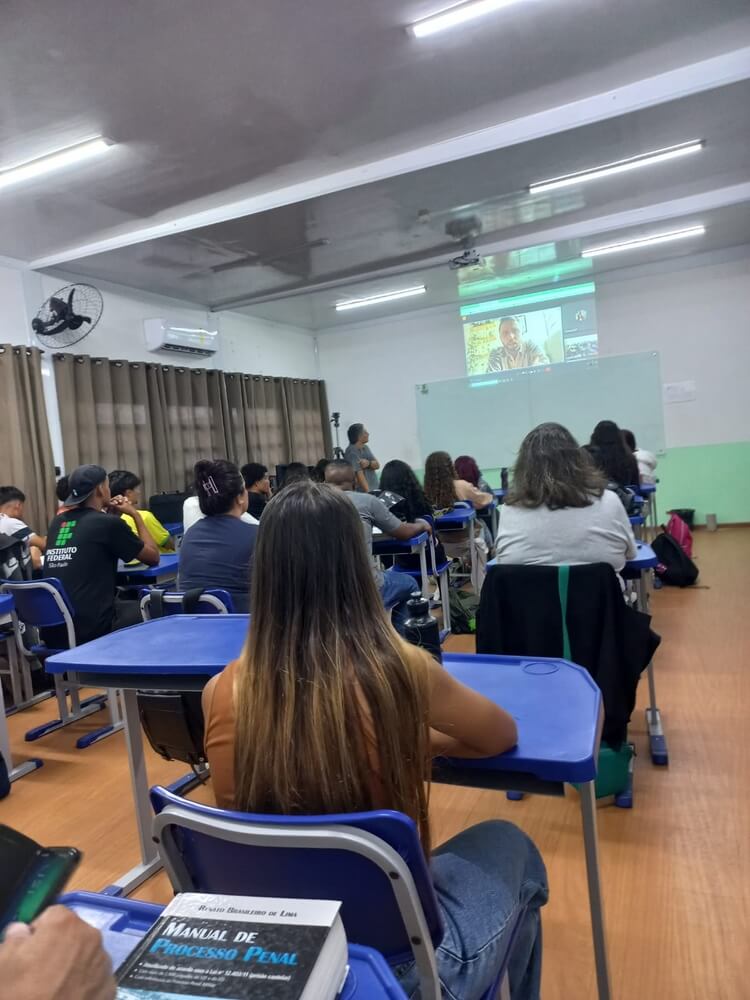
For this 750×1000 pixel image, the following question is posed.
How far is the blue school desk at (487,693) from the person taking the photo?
1.06m

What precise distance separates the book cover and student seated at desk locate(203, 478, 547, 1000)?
29 cm

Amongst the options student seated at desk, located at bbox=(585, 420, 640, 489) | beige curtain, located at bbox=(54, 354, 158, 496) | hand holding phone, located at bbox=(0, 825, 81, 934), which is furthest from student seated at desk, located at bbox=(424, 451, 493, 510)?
hand holding phone, located at bbox=(0, 825, 81, 934)

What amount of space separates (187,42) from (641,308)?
6120mm

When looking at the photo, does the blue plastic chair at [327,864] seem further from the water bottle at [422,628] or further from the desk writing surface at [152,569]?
the desk writing surface at [152,569]

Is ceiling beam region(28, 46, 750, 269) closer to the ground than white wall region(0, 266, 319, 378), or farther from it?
farther from it

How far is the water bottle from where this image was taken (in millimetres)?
1242

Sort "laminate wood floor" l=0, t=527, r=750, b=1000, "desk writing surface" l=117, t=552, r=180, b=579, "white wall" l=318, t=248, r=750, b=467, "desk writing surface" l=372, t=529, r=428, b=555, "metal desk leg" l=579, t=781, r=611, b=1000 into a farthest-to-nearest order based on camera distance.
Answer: "white wall" l=318, t=248, r=750, b=467, "desk writing surface" l=372, t=529, r=428, b=555, "desk writing surface" l=117, t=552, r=180, b=579, "laminate wood floor" l=0, t=527, r=750, b=1000, "metal desk leg" l=579, t=781, r=611, b=1000

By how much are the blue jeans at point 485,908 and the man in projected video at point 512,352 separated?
723 centimetres

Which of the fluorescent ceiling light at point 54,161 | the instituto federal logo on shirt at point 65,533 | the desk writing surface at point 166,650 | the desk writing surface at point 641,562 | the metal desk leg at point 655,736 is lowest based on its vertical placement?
the metal desk leg at point 655,736

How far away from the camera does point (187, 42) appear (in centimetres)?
282

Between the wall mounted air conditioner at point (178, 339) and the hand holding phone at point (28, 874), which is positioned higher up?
the wall mounted air conditioner at point (178, 339)

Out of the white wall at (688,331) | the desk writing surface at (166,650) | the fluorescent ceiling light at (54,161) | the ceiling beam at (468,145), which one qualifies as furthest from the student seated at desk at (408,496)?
the white wall at (688,331)

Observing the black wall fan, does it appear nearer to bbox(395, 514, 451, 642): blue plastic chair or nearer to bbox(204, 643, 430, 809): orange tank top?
bbox(395, 514, 451, 642): blue plastic chair

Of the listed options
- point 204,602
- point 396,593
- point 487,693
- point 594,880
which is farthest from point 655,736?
point 204,602
